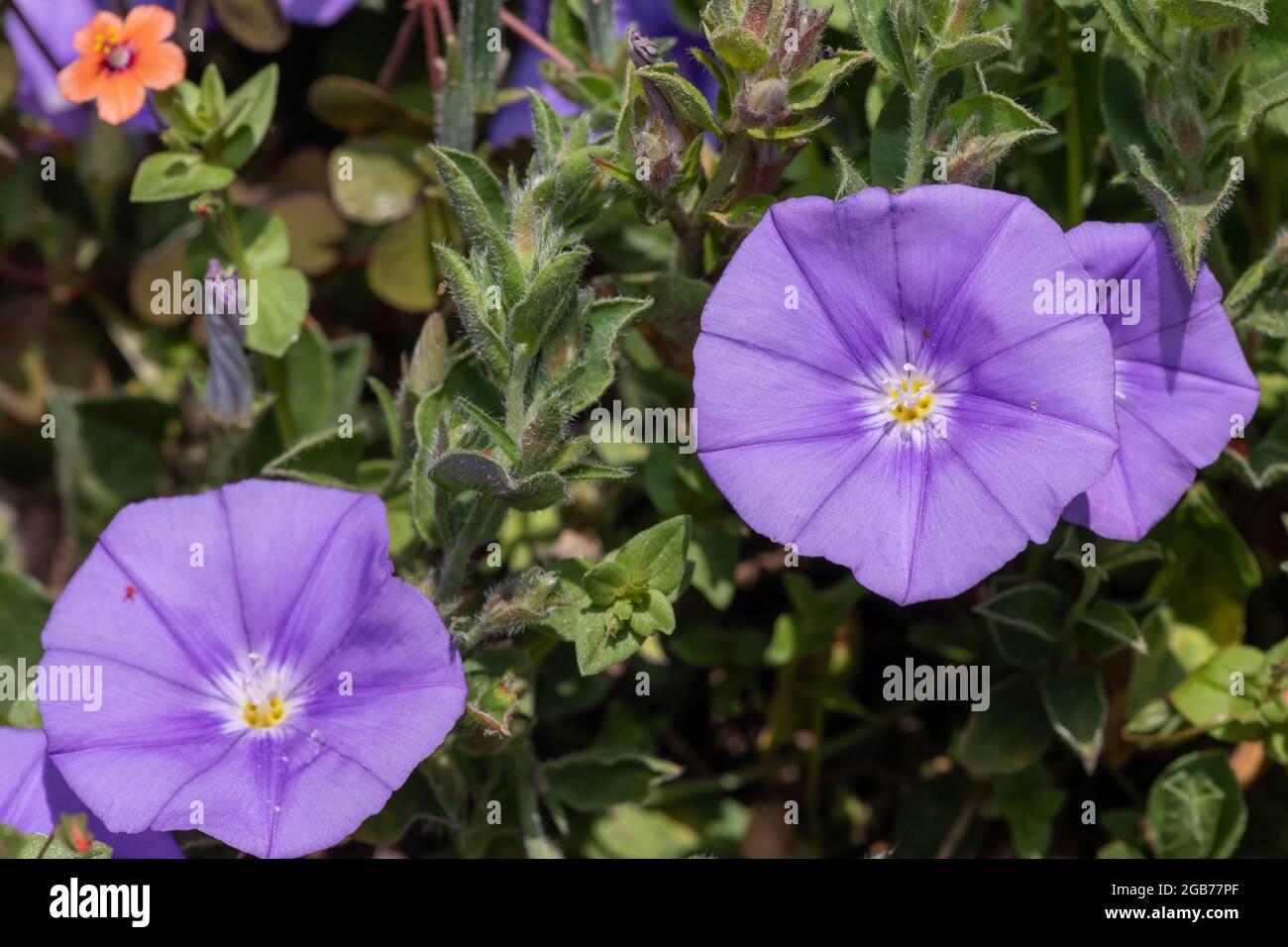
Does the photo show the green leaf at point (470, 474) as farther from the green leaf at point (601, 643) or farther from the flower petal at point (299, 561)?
the green leaf at point (601, 643)

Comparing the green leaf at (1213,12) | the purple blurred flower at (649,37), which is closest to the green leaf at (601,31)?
the purple blurred flower at (649,37)

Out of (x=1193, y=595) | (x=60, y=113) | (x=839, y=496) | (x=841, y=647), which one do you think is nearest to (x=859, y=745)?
(x=841, y=647)

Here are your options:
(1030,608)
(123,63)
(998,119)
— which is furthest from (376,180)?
(1030,608)

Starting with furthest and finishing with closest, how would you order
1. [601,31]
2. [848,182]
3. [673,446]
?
[601,31]
[673,446]
[848,182]

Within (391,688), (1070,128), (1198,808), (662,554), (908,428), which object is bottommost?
(1198,808)

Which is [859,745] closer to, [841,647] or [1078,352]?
[841,647]

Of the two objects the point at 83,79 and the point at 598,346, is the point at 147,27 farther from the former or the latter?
the point at 598,346
